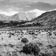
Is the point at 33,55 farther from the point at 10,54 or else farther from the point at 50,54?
the point at 10,54

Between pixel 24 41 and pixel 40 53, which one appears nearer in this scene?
pixel 40 53

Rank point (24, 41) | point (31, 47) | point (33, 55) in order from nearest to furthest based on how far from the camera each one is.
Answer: point (33, 55)
point (31, 47)
point (24, 41)

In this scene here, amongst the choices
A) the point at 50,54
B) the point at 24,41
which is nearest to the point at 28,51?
the point at 50,54

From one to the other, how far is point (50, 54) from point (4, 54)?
504cm

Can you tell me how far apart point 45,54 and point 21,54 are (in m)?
2.66

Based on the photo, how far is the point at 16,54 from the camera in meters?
11.2

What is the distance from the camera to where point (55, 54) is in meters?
10.9

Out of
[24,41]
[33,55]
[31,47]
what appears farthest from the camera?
[24,41]

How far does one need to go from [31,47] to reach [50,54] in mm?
2238

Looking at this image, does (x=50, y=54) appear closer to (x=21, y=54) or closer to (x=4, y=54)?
(x=21, y=54)

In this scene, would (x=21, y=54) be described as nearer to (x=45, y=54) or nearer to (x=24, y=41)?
(x=45, y=54)

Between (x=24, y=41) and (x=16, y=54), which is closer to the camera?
(x=16, y=54)

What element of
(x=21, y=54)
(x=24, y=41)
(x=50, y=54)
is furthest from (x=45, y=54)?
(x=24, y=41)

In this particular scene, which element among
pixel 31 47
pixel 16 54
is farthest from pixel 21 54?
pixel 31 47
